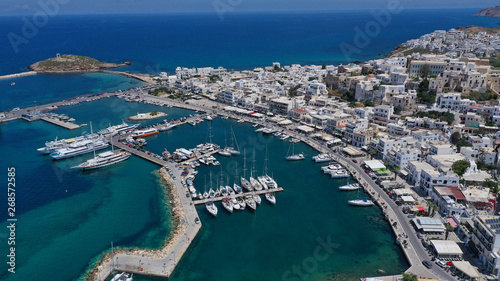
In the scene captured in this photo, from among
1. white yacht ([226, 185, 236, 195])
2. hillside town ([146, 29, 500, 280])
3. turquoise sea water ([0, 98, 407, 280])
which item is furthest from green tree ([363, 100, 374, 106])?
white yacht ([226, 185, 236, 195])

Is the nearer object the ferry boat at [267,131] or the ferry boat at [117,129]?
the ferry boat at [117,129]

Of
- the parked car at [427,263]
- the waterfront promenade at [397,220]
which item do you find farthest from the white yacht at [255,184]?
the parked car at [427,263]

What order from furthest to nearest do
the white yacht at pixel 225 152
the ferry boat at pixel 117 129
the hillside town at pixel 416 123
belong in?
the ferry boat at pixel 117 129, the white yacht at pixel 225 152, the hillside town at pixel 416 123

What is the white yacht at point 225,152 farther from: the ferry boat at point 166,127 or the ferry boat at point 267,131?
the ferry boat at point 166,127

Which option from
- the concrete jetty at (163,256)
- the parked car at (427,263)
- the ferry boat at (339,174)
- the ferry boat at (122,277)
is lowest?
the ferry boat at (122,277)

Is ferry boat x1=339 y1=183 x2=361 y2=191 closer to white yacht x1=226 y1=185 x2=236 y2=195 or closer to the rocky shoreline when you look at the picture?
white yacht x1=226 y1=185 x2=236 y2=195

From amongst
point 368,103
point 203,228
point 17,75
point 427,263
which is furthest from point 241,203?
point 17,75
